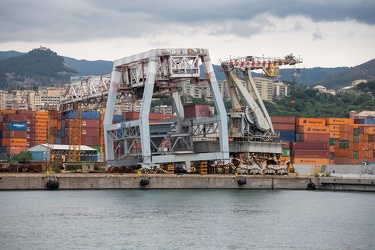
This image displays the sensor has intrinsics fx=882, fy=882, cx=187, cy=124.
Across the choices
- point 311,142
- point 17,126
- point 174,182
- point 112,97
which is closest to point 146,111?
point 174,182

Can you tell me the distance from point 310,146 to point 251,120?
2608 cm

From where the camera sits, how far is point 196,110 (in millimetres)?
94812

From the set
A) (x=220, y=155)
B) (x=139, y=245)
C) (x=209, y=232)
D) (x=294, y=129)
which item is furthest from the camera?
(x=294, y=129)

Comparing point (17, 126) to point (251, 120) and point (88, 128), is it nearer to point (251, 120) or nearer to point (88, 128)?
point (88, 128)

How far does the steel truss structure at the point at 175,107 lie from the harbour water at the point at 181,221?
10.7 meters

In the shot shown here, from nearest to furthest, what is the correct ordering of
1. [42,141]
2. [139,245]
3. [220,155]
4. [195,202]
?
[139,245], [195,202], [220,155], [42,141]

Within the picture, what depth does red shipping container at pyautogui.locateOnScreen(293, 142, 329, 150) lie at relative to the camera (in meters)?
119

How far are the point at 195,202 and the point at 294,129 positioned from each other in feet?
190

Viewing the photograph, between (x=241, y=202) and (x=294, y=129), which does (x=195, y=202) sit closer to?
(x=241, y=202)

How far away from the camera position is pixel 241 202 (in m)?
72.2

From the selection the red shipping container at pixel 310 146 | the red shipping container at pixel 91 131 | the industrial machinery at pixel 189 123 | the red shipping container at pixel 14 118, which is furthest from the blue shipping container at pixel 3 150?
the red shipping container at pixel 310 146

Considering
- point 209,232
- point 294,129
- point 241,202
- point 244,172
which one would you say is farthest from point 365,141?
point 209,232

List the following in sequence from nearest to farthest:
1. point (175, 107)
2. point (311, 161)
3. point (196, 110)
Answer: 1. point (196, 110)
2. point (175, 107)
3. point (311, 161)

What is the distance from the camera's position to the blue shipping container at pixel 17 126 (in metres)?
145
